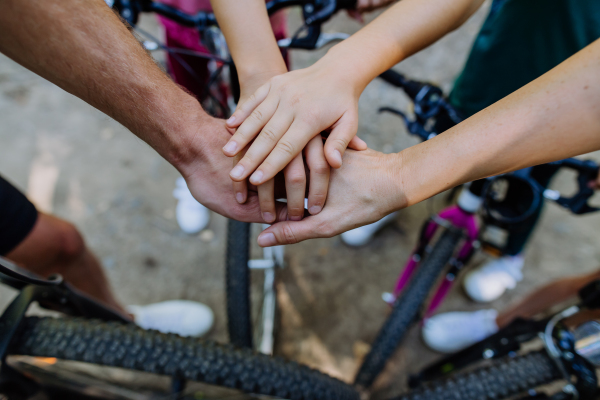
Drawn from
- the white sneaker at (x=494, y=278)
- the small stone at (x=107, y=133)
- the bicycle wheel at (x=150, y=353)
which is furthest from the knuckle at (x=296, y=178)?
the small stone at (x=107, y=133)

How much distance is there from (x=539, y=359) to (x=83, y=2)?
4.00ft

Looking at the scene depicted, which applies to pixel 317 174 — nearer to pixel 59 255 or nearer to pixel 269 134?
pixel 269 134

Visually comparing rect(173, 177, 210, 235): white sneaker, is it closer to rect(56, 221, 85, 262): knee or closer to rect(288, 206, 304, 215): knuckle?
rect(56, 221, 85, 262): knee

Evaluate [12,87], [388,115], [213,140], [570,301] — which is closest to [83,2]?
[213,140]

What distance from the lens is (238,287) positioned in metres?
1.13

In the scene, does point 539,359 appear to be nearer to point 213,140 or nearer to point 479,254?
point 213,140

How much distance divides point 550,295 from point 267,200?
53.2 inches

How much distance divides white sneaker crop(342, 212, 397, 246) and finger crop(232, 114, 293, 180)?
3.71 ft

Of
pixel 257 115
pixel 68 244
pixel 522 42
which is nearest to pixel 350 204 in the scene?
pixel 257 115

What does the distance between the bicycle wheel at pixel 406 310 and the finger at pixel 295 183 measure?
691 mm

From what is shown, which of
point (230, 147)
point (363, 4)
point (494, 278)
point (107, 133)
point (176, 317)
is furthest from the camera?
point (107, 133)

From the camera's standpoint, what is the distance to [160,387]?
142 cm

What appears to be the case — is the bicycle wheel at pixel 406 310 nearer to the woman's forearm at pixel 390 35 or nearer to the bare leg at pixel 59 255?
the woman's forearm at pixel 390 35

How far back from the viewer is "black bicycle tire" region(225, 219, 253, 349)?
3.65ft
